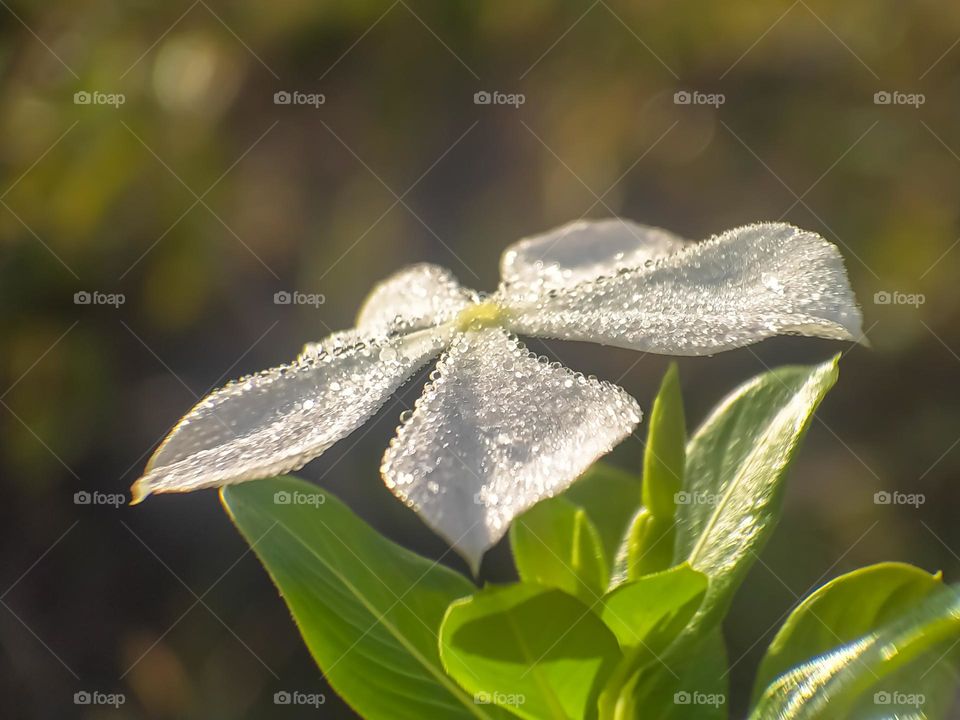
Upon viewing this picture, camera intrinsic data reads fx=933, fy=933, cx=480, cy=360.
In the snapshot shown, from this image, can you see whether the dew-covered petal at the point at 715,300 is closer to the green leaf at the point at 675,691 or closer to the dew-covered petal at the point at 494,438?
the dew-covered petal at the point at 494,438

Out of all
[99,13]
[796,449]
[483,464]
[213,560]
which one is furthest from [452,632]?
[99,13]

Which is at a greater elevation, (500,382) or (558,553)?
(500,382)

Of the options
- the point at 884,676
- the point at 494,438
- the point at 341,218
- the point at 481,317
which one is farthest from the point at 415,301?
the point at 341,218

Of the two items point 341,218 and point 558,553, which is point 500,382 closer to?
point 558,553

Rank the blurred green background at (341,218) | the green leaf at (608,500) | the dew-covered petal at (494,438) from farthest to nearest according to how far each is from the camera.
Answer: the blurred green background at (341,218) → the green leaf at (608,500) → the dew-covered petal at (494,438)

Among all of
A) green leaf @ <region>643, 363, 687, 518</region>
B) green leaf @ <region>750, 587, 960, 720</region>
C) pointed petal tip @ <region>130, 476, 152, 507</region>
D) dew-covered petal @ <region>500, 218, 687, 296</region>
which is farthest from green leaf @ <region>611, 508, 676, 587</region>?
pointed petal tip @ <region>130, 476, 152, 507</region>

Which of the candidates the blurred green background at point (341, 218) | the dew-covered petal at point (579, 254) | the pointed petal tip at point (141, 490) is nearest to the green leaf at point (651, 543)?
the dew-covered petal at point (579, 254)

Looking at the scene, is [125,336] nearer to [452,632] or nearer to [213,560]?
[213,560]
